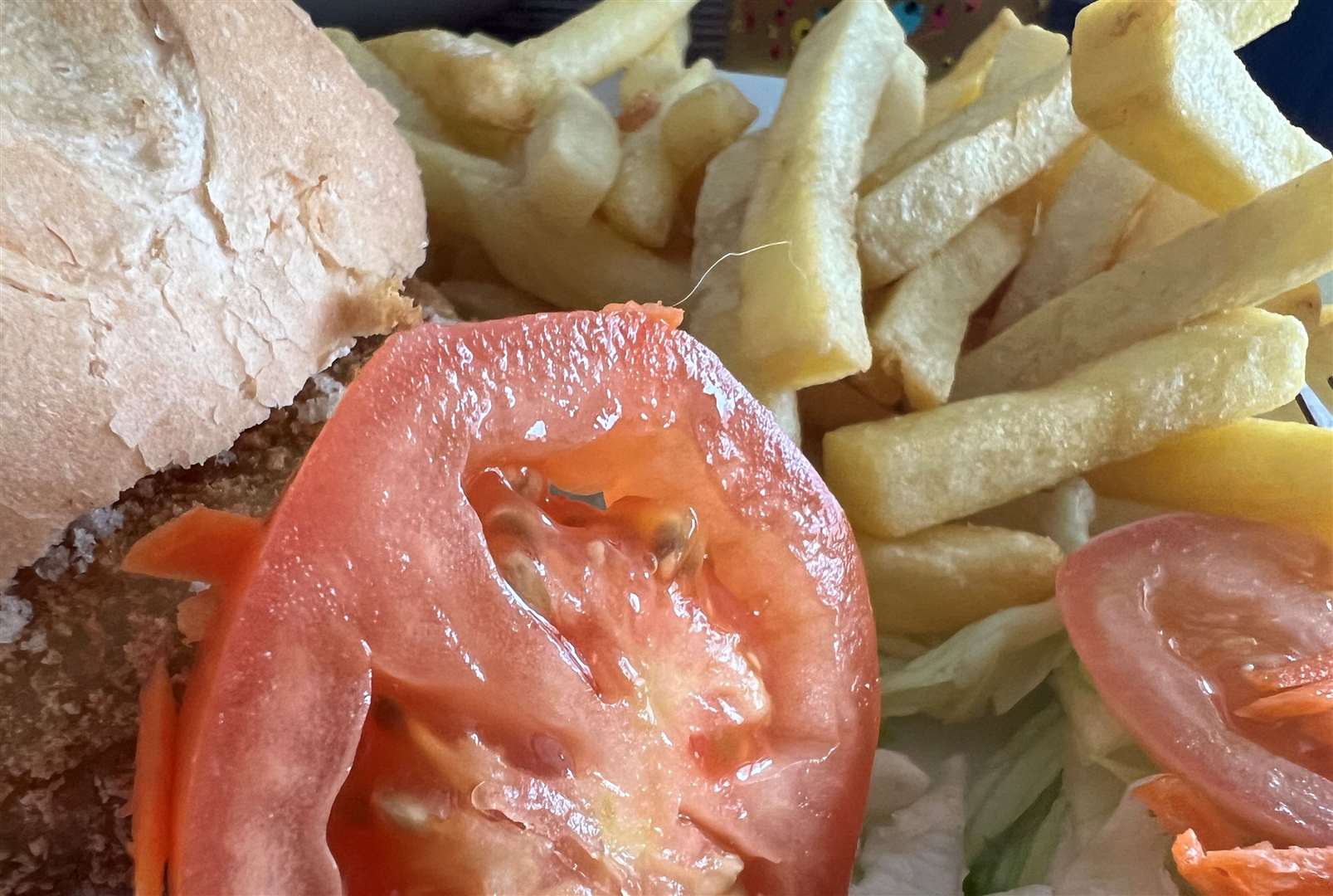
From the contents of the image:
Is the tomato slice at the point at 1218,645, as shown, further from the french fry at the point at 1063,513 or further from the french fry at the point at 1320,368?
the french fry at the point at 1320,368

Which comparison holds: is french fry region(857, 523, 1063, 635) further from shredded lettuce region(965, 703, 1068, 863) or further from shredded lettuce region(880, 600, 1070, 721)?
shredded lettuce region(965, 703, 1068, 863)

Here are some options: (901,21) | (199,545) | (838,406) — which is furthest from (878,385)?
(901,21)

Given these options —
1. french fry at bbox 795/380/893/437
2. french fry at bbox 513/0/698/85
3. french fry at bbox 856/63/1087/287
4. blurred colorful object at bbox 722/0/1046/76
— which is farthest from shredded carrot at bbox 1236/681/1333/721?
blurred colorful object at bbox 722/0/1046/76

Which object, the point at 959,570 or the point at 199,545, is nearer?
the point at 199,545

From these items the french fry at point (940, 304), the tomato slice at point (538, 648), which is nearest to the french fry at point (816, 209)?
the french fry at point (940, 304)

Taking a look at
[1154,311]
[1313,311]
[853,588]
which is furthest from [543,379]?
[1313,311]

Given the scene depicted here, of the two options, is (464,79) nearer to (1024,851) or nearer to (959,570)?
(959,570)

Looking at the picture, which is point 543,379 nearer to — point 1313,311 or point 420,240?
point 420,240

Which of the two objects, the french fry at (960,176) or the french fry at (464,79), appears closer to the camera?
the french fry at (960,176)
